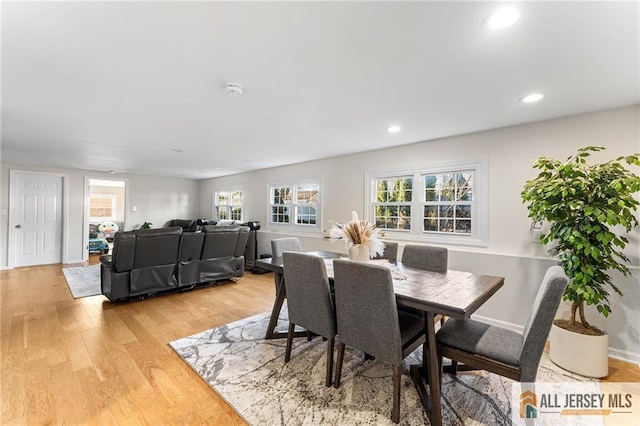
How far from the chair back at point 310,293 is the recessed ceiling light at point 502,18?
1734 mm

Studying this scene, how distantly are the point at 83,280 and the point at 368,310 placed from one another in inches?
224

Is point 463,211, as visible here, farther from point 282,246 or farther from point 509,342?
point 282,246

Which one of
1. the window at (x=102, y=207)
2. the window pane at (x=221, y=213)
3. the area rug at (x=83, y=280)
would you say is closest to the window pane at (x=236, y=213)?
the window pane at (x=221, y=213)

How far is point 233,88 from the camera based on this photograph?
2.27 m

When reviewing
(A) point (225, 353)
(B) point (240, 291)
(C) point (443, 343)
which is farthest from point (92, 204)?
(C) point (443, 343)

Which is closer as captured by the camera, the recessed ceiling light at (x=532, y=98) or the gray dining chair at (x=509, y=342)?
the gray dining chair at (x=509, y=342)

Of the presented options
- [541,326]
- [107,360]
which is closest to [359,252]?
[541,326]

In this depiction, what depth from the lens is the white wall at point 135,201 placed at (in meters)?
5.81

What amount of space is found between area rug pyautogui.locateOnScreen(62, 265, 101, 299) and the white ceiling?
95.6 inches

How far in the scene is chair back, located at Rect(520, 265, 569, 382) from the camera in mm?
1461

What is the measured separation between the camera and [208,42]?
5.50ft

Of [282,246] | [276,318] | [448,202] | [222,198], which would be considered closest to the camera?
[276,318]

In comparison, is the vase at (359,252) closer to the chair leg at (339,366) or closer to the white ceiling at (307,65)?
the chair leg at (339,366)

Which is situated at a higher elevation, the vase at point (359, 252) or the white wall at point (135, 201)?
the white wall at point (135, 201)
